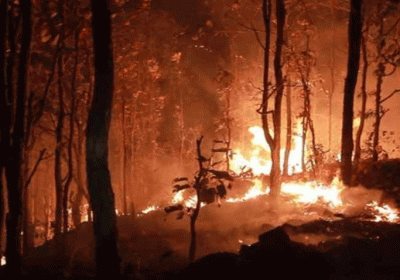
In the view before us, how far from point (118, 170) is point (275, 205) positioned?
2714 centimetres

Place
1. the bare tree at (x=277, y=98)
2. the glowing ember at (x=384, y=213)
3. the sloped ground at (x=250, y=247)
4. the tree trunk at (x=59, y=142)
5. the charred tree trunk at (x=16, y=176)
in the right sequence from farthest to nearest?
the bare tree at (x=277, y=98) < the tree trunk at (x=59, y=142) < the glowing ember at (x=384, y=213) < the charred tree trunk at (x=16, y=176) < the sloped ground at (x=250, y=247)

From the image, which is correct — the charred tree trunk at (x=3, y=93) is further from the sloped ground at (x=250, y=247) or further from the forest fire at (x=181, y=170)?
the sloped ground at (x=250, y=247)

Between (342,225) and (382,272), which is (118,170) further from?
(382,272)

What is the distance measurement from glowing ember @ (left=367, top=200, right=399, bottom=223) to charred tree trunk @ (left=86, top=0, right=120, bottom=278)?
29.7 ft

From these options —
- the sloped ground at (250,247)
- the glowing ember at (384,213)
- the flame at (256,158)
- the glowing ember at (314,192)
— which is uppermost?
the flame at (256,158)

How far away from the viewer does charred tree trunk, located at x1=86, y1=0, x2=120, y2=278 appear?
914cm

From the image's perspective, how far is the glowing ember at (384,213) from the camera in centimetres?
1542

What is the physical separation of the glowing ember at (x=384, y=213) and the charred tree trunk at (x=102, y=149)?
9.05 m

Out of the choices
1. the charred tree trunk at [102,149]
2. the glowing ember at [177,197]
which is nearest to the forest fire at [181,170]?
the charred tree trunk at [102,149]

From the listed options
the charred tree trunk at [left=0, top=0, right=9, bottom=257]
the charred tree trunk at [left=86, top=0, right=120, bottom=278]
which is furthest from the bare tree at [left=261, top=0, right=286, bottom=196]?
the charred tree trunk at [left=86, top=0, right=120, bottom=278]

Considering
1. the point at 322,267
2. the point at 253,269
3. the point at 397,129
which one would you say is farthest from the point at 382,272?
the point at 397,129

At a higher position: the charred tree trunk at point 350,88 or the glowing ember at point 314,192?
the charred tree trunk at point 350,88

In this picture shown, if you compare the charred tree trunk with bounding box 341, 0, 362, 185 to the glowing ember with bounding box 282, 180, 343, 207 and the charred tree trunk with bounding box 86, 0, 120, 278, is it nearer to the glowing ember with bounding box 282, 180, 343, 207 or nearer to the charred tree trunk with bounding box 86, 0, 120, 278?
the glowing ember with bounding box 282, 180, 343, 207

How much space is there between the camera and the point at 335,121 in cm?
4025
